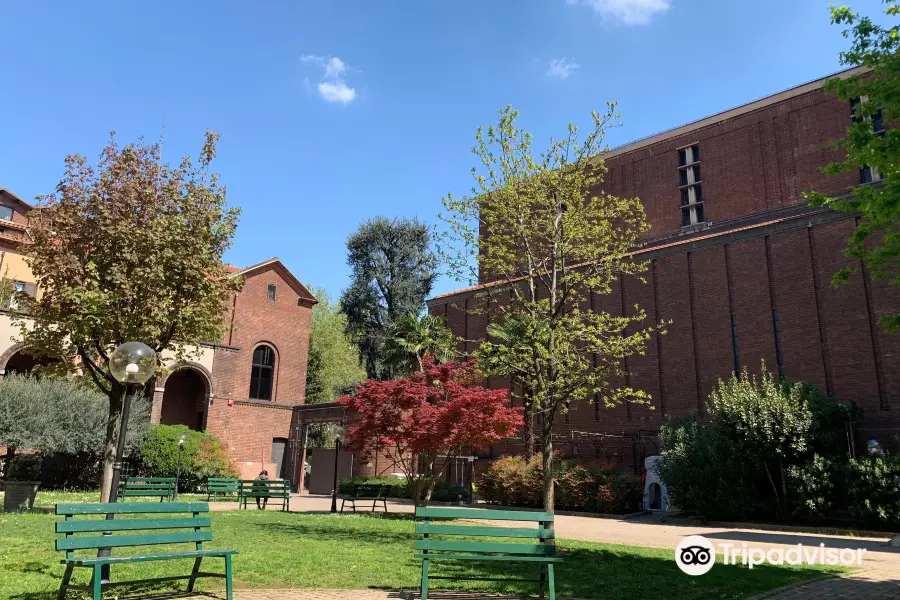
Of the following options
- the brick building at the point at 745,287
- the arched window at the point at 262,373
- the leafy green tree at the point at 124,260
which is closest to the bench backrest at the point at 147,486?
the leafy green tree at the point at 124,260

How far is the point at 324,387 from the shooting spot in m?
52.8

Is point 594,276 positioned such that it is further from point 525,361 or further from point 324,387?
point 324,387

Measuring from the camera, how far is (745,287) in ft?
95.7

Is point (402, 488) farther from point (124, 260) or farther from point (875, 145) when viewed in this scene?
point (875, 145)

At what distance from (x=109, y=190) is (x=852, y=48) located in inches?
556

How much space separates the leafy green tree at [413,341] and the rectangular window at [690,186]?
685 inches

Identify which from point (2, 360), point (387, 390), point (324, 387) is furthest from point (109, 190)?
point (324, 387)

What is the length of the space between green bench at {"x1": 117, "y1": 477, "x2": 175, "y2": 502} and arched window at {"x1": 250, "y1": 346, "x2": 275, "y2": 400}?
55.8 feet

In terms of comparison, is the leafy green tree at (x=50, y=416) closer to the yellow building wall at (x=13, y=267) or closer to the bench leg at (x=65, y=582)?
A: the yellow building wall at (x=13, y=267)

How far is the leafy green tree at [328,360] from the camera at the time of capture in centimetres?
5300

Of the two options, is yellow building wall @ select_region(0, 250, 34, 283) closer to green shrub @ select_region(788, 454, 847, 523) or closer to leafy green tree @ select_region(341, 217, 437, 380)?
leafy green tree @ select_region(341, 217, 437, 380)

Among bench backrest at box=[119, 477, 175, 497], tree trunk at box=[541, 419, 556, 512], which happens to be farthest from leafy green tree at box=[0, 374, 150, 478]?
tree trunk at box=[541, 419, 556, 512]

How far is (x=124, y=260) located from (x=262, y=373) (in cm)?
2575

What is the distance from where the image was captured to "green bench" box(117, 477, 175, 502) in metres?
18.5
